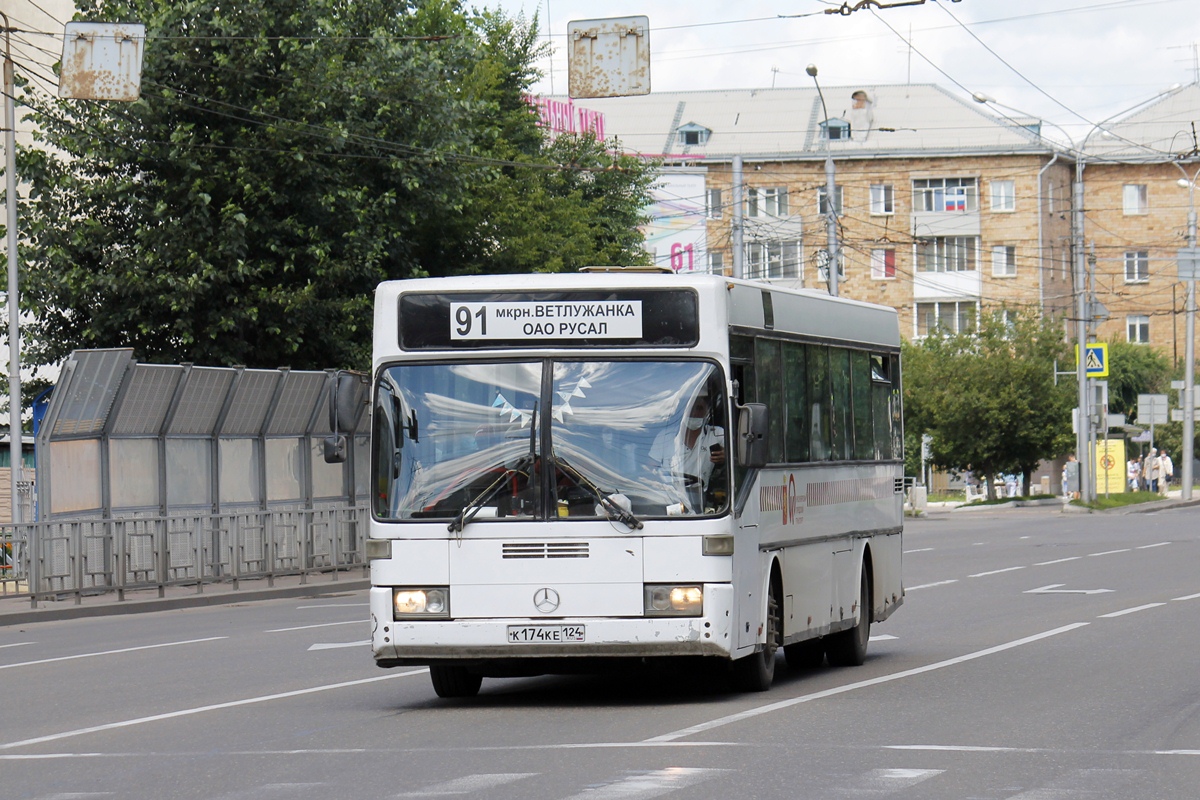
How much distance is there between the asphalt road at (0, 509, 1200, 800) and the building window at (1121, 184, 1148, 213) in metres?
79.9

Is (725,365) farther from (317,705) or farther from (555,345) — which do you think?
(317,705)

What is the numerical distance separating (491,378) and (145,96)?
21184mm

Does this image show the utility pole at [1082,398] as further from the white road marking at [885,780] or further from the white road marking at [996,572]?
the white road marking at [885,780]

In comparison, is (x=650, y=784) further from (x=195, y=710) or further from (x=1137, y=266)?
(x=1137, y=266)

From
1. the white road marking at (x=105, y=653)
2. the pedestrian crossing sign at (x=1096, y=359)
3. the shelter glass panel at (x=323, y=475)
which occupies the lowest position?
the white road marking at (x=105, y=653)

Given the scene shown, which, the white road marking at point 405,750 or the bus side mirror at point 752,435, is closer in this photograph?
the white road marking at point 405,750

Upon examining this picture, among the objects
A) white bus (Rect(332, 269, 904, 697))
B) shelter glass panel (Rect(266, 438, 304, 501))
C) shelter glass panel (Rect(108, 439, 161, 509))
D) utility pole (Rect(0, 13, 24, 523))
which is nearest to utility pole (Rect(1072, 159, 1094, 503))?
shelter glass panel (Rect(266, 438, 304, 501))

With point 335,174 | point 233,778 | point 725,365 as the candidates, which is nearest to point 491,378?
point 725,365

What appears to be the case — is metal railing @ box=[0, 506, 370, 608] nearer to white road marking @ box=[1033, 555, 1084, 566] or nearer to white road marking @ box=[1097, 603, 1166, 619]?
white road marking @ box=[1033, 555, 1084, 566]

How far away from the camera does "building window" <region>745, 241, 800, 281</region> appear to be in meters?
92.3

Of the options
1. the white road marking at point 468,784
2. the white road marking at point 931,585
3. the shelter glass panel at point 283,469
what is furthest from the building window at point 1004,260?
the white road marking at point 468,784

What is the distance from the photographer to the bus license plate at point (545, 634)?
11.3 m

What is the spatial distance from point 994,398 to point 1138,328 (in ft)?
118

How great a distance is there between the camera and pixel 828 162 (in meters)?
50.5
